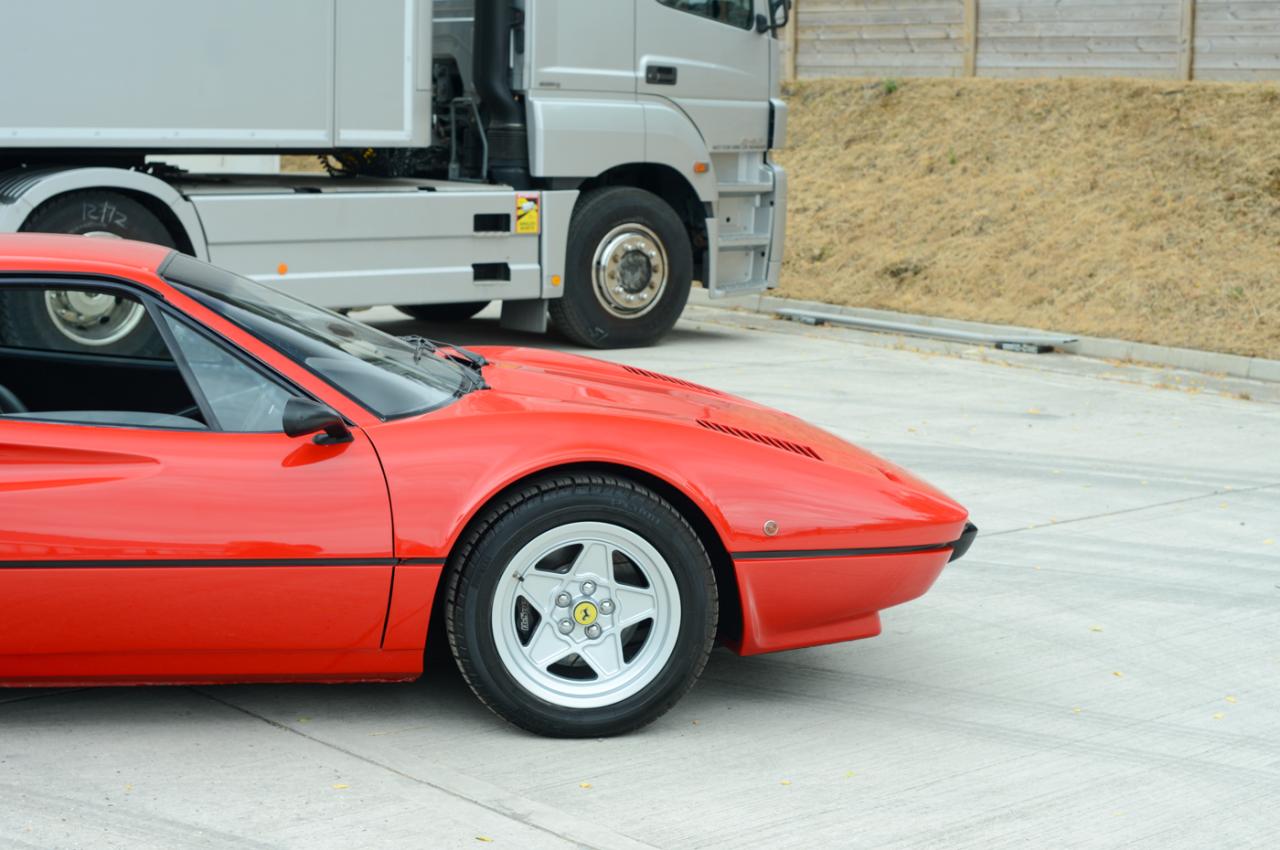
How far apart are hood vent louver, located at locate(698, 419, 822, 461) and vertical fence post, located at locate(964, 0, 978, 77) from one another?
14.5 metres

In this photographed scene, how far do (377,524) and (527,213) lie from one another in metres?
8.00

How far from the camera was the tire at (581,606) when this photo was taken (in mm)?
4203

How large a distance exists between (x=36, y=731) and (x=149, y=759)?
39cm

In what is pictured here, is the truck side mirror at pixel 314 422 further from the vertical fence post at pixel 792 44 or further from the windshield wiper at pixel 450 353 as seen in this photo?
the vertical fence post at pixel 792 44

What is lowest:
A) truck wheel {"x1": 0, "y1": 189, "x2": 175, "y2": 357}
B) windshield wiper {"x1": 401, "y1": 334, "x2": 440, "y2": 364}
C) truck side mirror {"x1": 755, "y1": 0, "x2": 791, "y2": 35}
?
windshield wiper {"x1": 401, "y1": 334, "x2": 440, "y2": 364}

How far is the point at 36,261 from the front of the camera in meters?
4.31

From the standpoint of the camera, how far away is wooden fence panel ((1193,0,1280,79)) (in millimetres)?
15594

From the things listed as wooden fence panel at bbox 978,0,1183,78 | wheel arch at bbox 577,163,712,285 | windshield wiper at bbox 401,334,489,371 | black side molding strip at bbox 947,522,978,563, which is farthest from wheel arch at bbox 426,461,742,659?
wooden fence panel at bbox 978,0,1183,78

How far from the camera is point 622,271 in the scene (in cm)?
1252

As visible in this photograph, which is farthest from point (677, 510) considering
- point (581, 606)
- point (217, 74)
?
point (217, 74)

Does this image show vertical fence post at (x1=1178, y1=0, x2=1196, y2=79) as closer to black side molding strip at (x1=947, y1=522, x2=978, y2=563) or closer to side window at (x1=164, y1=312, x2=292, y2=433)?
black side molding strip at (x1=947, y1=522, x2=978, y2=563)

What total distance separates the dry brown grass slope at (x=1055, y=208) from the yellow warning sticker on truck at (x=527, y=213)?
4.04 meters

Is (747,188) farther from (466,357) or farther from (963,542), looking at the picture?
(963,542)

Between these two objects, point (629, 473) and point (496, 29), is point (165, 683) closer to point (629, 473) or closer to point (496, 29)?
point (629, 473)
